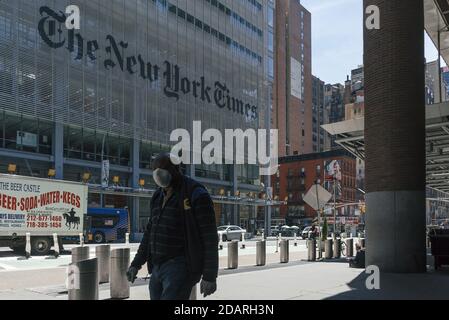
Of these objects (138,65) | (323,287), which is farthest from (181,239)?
(138,65)

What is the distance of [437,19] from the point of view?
2141 cm

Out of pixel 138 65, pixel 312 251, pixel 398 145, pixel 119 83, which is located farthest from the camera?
pixel 138 65

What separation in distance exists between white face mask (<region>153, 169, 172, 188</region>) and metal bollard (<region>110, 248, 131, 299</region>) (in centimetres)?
545

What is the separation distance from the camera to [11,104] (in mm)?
39281

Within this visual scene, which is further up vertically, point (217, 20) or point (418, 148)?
point (217, 20)

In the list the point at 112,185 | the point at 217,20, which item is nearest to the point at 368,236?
the point at 112,185

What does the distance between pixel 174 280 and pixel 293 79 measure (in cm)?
12926

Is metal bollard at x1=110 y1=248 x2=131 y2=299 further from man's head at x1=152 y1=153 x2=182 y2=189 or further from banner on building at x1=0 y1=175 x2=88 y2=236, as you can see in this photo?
banner on building at x1=0 y1=175 x2=88 y2=236

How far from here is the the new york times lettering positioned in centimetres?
4284

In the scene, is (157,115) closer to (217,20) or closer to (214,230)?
(217,20)

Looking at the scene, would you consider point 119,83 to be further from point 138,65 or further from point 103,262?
point 103,262

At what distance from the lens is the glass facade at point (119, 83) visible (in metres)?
40.9
